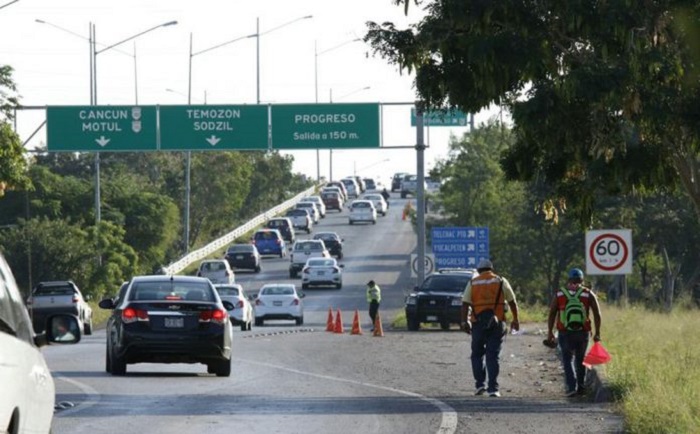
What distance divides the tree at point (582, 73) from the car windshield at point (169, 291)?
4.74 meters

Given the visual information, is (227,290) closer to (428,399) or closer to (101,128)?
(101,128)

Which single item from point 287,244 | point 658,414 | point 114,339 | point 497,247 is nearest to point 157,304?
point 114,339

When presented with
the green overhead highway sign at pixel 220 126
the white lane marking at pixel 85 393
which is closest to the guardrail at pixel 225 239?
the green overhead highway sign at pixel 220 126

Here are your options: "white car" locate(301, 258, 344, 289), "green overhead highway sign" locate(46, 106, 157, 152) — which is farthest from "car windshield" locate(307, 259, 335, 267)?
"green overhead highway sign" locate(46, 106, 157, 152)

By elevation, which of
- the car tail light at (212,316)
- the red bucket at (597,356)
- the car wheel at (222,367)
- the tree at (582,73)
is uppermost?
the tree at (582,73)

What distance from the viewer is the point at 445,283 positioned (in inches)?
1837

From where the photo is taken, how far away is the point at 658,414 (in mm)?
15586

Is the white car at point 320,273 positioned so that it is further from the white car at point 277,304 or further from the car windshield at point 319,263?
the white car at point 277,304

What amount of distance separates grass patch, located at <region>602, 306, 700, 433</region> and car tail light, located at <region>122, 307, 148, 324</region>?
248 inches

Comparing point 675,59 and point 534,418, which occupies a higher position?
point 675,59

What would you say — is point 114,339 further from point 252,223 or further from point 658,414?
point 252,223

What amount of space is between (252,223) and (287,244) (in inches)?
308

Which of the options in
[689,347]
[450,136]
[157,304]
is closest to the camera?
[157,304]

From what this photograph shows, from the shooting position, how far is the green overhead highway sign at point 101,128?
170 feet
